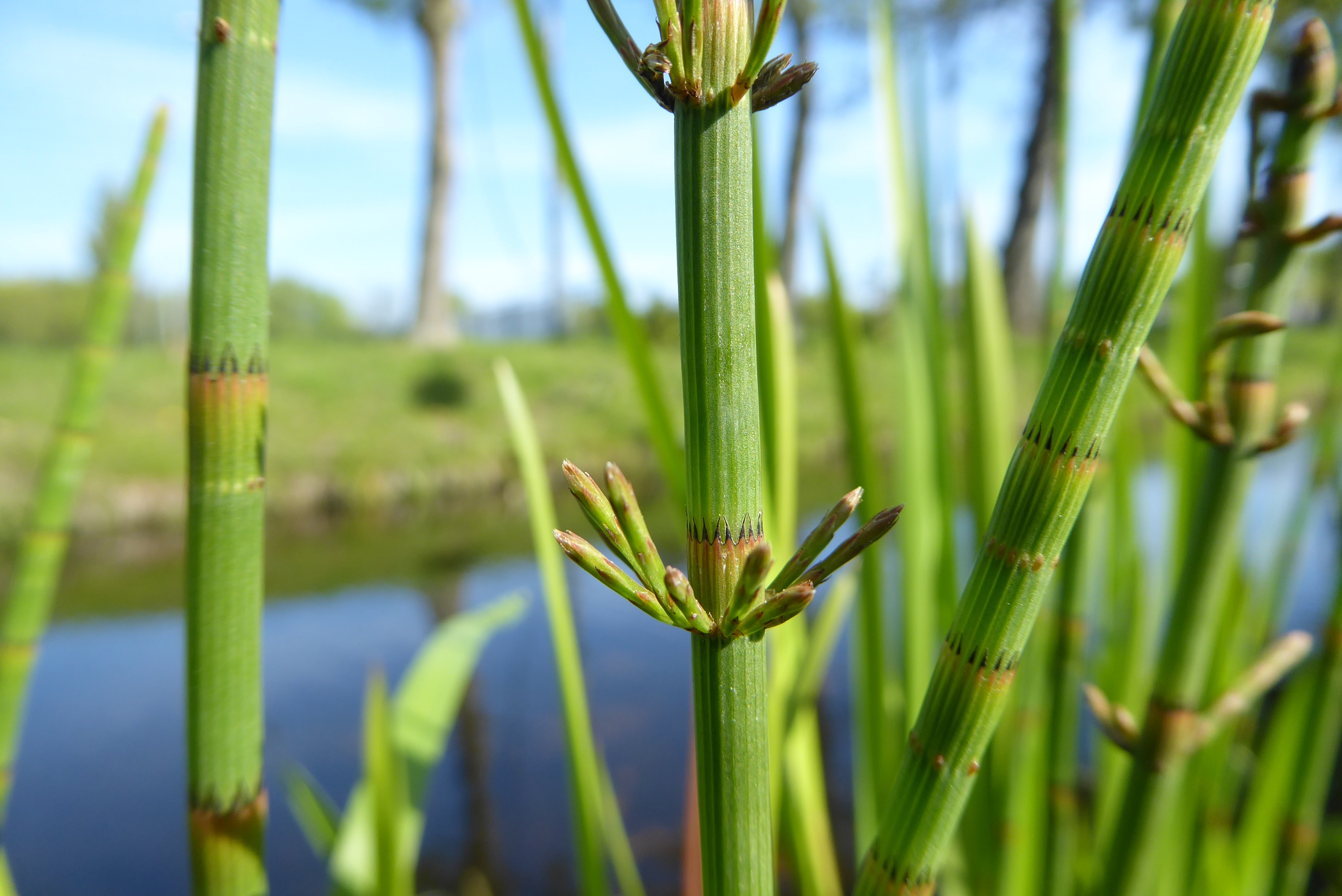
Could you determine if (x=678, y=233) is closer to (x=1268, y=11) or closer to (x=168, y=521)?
(x=1268, y=11)

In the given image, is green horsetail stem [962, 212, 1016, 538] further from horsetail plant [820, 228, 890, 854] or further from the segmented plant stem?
the segmented plant stem

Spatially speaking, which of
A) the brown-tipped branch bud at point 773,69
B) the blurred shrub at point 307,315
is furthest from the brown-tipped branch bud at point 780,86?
the blurred shrub at point 307,315

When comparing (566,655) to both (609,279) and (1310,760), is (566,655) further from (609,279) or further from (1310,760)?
(1310,760)

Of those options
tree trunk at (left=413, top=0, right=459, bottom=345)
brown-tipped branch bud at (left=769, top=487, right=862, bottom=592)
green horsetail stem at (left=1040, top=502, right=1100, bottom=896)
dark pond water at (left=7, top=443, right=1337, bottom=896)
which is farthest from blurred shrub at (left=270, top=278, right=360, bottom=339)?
brown-tipped branch bud at (left=769, top=487, right=862, bottom=592)

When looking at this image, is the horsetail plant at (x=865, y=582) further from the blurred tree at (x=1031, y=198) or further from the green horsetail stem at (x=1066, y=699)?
the blurred tree at (x=1031, y=198)

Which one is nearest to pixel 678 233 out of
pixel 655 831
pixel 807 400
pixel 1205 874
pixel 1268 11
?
pixel 1268 11

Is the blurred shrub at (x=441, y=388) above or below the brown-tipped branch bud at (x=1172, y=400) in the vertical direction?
above
